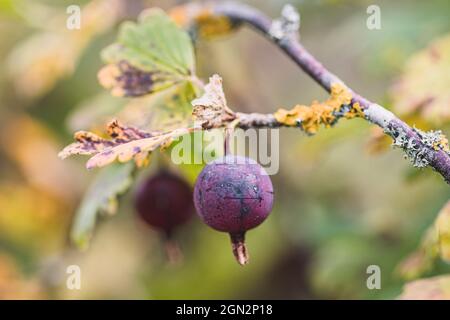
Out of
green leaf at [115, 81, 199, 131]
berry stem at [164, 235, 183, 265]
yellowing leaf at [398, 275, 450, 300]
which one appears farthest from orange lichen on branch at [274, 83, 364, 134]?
berry stem at [164, 235, 183, 265]

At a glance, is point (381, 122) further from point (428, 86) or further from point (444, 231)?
point (428, 86)

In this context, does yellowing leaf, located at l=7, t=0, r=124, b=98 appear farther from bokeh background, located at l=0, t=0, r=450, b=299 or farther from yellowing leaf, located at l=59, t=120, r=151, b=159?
yellowing leaf, located at l=59, t=120, r=151, b=159

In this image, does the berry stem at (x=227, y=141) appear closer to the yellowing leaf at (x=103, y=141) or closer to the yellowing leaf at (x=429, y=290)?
the yellowing leaf at (x=103, y=141)

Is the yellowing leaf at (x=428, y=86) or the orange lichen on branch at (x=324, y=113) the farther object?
the yellowing leaf at (x=428, y=86)

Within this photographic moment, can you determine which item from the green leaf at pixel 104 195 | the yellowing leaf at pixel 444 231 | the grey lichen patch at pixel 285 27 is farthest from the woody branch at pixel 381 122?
the green leaf at pixel 104 195

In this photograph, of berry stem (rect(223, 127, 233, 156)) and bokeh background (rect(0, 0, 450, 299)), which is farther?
bokeh background (rect(0, 0, 450, 299))

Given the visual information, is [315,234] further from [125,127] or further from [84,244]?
[125,127]
